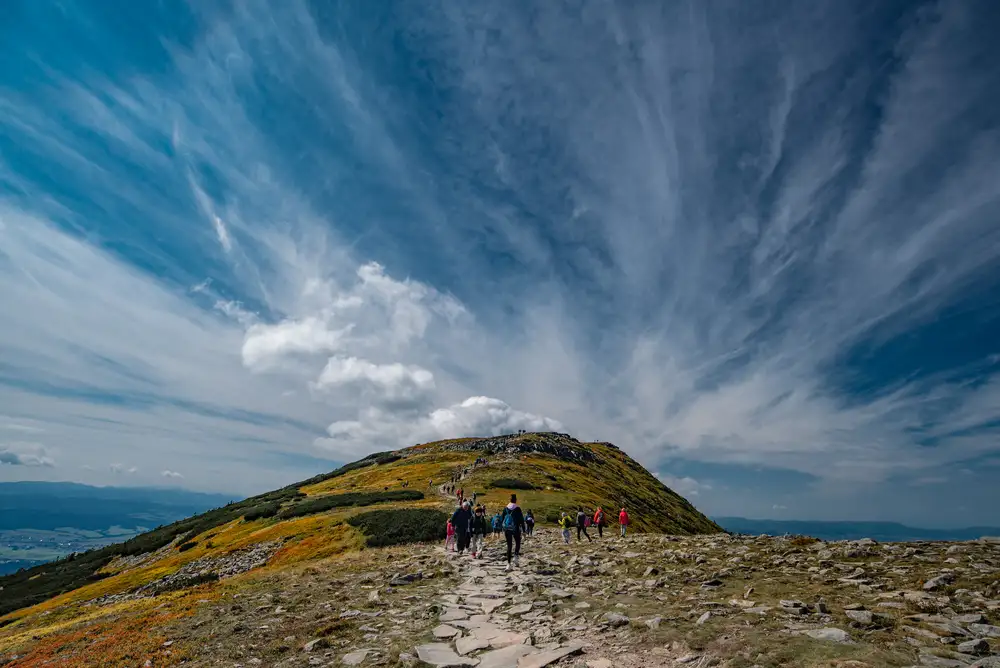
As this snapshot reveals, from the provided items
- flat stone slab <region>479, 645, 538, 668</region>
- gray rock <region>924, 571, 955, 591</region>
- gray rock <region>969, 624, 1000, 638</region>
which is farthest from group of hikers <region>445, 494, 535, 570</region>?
gray rock <region>969, 624, 1000, 638</region>

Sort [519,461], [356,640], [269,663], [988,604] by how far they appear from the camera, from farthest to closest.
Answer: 1. [519,461]
2. [356,640]
3. [269,663]
4. [988,604]

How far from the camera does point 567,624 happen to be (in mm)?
11836

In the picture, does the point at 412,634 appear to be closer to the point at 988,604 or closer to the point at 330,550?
the point at 988,604

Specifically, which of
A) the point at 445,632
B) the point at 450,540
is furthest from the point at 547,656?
the point at 450,540

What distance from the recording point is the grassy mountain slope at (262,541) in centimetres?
2885

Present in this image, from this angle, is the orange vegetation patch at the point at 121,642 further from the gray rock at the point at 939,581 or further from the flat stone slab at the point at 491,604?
the gray rock at the point at 939,581

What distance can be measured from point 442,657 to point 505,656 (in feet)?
4.97

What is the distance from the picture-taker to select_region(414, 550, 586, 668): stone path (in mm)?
10016

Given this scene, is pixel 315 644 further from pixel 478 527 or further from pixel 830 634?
pixel 478 527

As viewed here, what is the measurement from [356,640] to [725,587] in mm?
10384

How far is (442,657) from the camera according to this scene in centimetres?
1066

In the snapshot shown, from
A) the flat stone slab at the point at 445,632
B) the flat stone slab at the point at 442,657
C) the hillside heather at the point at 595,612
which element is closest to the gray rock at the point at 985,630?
the hillside heather at the point at 595,612

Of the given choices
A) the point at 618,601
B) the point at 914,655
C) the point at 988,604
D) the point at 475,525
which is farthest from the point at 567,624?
the point at 475,525

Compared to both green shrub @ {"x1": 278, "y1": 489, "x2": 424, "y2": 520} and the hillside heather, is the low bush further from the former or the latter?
the hillside heather
